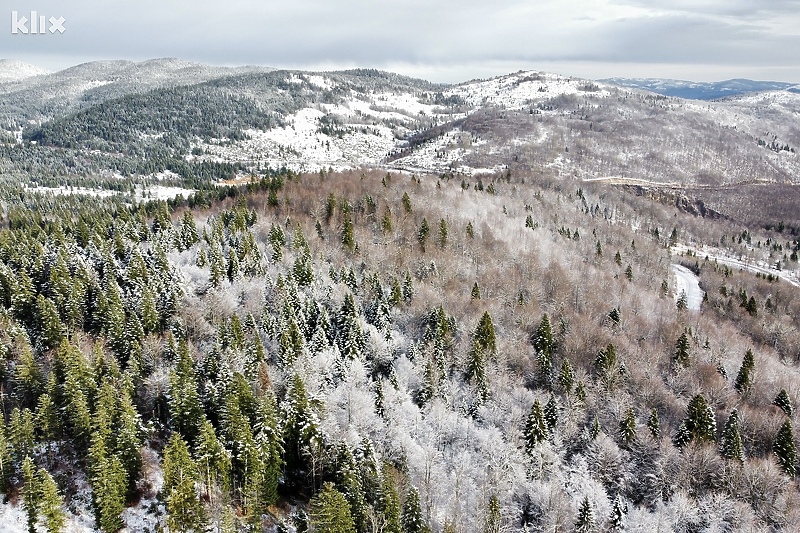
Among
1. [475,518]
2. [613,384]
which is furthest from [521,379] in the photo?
[475,518]

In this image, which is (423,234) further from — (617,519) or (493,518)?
(493,518)

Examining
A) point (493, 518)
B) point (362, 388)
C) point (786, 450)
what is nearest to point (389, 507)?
point (493, 518)

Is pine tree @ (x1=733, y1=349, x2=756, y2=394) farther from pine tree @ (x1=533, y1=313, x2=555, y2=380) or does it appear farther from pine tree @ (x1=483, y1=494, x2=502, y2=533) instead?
pine tree @ (x1=483, y1=494, x2=502, y2=533)

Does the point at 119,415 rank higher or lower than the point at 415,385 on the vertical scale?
higher

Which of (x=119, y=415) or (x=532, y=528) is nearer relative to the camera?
(x=119, y=415)

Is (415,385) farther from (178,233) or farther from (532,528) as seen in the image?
(178,233)

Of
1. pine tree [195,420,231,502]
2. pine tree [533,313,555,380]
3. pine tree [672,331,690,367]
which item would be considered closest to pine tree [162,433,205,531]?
pine tree [195,420,231,502]

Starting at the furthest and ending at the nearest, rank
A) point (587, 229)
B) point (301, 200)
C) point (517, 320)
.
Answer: point (587, 229) → point (301, 200) → point (517, 320)
